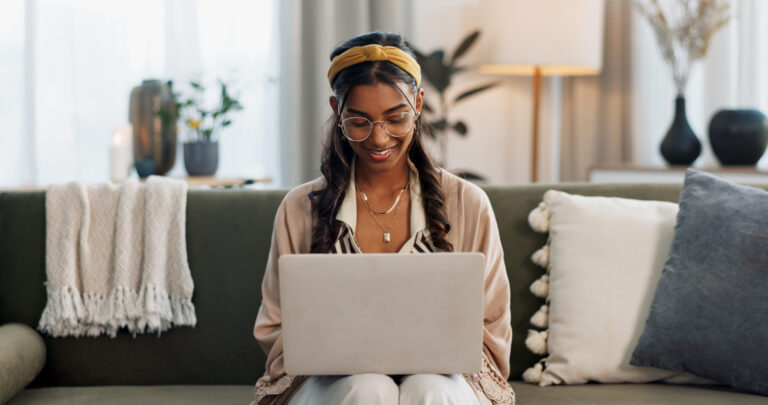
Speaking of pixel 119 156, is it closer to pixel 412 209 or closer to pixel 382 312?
pixel 412 209

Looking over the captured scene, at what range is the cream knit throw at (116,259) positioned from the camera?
1794 millimetres

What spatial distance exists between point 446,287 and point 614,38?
2.92 meters

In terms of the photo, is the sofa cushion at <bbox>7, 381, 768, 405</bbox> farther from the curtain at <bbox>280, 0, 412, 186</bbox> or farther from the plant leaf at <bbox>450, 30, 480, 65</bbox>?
the plant leaf at <bbox>450, 30, 480, 65</bbox>

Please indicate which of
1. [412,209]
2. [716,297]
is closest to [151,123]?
[412,209]

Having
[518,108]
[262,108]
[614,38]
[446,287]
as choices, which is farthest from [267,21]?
[446,287]

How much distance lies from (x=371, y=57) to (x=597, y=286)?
707 mm

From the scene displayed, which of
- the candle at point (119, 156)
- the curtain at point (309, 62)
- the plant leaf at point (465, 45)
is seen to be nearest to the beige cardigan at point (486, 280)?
the candle at point (119, 156)

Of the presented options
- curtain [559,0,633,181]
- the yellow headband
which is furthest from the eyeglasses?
curtain [559,0,633,181]

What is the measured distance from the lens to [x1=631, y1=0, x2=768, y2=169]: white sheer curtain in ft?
11.5

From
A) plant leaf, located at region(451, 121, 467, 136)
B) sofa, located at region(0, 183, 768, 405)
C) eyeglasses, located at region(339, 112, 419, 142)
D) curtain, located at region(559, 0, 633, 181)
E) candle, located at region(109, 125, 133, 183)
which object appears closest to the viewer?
eyeglasses, located at region(339, 112, 419, 142)

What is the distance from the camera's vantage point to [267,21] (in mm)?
3518

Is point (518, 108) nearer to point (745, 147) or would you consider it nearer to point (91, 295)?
point (745, 147)

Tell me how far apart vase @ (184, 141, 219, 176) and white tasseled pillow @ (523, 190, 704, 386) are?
4.86 ft

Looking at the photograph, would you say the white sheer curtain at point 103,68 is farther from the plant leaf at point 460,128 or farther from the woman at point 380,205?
the woman at point 380,205
